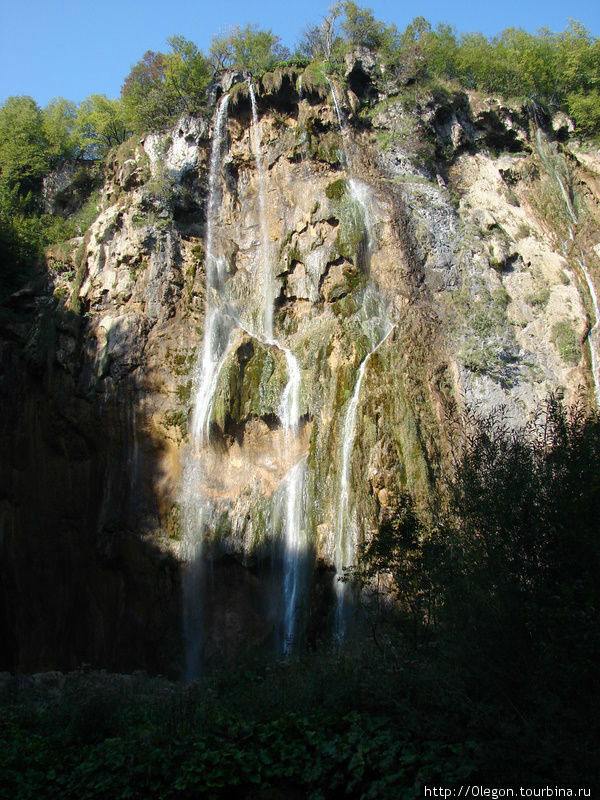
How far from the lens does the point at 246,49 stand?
30.2 m

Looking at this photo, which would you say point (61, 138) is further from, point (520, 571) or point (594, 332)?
point (520, 571)

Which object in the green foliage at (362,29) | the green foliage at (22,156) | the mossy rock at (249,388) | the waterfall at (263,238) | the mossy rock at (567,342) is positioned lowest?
the mossy rock at (249,388)

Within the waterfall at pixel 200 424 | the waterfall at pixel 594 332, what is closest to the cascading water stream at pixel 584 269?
the waterfall at pixel 594 332

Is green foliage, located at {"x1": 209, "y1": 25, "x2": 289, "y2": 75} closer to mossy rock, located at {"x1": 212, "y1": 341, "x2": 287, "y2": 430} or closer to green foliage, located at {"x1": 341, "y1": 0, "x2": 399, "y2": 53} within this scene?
green foliage, located at {"x1": 341, "y1": 0, "x2": 399, "y2": 53}

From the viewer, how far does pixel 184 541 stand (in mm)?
18109

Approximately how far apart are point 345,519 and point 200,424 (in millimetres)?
6195

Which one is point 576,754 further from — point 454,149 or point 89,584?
point 454,149

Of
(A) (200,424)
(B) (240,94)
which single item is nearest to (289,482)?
(A) (200,424)

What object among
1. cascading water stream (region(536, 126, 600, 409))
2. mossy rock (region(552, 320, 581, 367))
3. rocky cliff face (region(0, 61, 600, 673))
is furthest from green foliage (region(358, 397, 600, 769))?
mossy rock (region(552, 320, 581, 367))

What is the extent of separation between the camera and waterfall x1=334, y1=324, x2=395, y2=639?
14.2 meters

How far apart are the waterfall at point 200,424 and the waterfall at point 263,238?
1.46 metres

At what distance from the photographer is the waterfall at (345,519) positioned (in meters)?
14.2

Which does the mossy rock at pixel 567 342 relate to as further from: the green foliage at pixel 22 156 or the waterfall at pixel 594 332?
the green foliage at pixel 22 156

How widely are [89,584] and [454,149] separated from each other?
2068cm
